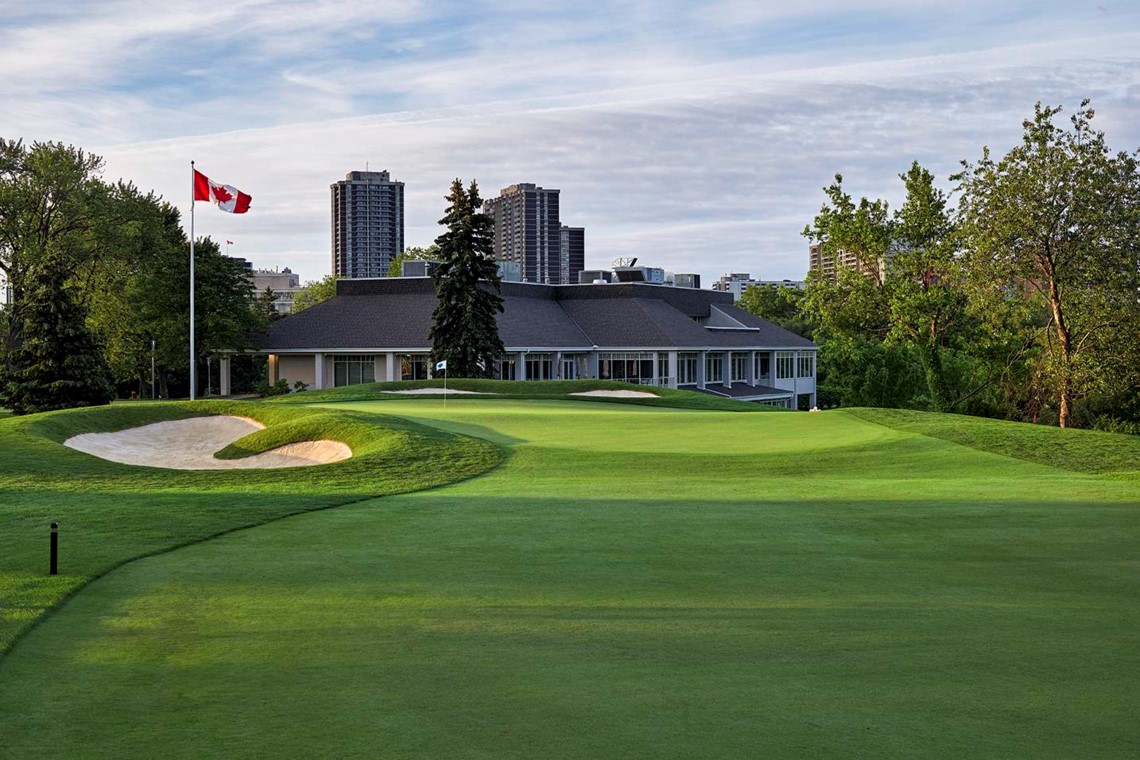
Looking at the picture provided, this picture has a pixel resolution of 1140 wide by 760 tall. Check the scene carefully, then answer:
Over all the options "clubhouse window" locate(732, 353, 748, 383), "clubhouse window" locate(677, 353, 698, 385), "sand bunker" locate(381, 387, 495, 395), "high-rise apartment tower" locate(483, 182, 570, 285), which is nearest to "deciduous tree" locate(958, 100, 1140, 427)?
"sand bunker" locate(381, 387, 495, 395)

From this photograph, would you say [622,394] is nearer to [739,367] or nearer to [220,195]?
[220,195]

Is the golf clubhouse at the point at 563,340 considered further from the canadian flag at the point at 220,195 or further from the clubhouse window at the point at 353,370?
the canadian flag at the point at 220,195

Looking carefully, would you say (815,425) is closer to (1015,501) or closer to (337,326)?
(1015,501)

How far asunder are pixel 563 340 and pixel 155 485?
49.4 m

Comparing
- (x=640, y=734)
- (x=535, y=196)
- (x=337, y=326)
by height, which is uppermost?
(x=535, y=196)

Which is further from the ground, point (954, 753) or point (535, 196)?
point (535, 196)

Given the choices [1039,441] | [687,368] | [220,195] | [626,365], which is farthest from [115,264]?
[1039,441]

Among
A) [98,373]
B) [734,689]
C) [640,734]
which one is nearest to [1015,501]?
[734,689]

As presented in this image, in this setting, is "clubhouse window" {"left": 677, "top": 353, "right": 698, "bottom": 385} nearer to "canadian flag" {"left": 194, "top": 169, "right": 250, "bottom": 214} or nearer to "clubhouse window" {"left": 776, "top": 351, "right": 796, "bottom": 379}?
"clubhouse window" {"left": 776, "top": 351, "right": 796, "bottom": 379}

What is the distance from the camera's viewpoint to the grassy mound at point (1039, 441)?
19.1 meters

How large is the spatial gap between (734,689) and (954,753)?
139 cm

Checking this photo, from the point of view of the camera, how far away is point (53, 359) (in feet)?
138

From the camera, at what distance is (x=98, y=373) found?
142 feet

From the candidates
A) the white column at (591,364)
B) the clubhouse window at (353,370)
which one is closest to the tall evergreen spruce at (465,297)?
the clubhouse window at (353,370)
